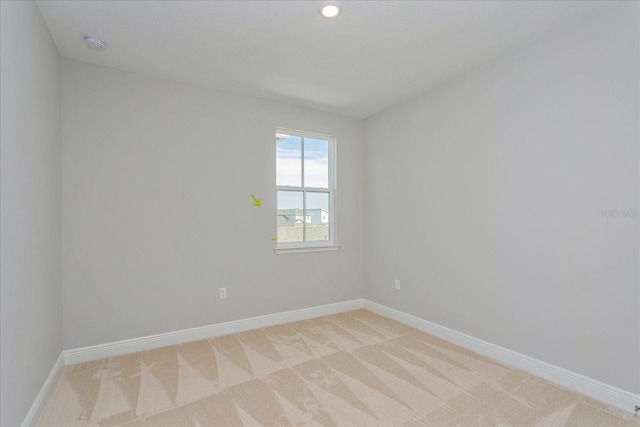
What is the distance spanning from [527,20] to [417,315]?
2855 mm

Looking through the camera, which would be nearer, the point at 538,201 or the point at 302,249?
the point at 538,201

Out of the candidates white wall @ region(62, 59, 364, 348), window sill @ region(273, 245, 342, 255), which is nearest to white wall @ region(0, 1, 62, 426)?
white wall @ region(62, 59, 364, 348)

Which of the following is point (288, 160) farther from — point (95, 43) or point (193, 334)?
point (193, 334)

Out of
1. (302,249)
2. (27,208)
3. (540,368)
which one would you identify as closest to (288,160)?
(302,249)

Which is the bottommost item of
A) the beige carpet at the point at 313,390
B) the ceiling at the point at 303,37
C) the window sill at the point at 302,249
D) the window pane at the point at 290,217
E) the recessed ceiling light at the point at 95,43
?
the beige carpet at the point at 313,390

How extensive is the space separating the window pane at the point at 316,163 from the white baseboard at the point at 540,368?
2.00m

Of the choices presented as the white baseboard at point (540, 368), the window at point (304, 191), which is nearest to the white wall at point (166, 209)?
the window at point (304, 191)

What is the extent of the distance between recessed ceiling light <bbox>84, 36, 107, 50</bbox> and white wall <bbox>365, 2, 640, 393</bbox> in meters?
2.99

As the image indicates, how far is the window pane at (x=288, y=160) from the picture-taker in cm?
379

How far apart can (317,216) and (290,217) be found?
15.8 inches

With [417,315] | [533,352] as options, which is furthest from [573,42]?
[417,315]

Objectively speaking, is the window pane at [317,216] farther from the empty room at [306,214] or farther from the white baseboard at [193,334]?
the white baseboard at [193,334]

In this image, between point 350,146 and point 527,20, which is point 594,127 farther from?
point 350,146

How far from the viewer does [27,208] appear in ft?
6.05
